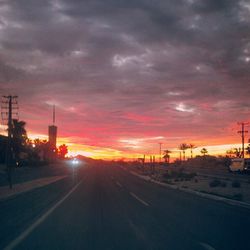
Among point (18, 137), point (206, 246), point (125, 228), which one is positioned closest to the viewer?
point (206, 246)

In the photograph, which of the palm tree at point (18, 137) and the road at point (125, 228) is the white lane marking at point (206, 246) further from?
the palm tree at point (18, 137)

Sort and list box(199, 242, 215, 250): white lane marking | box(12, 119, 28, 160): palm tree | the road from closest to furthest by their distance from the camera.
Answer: box(199, 242, 215, 250): white lane marking
the road
box(12, 119, 28, 160): palm tree

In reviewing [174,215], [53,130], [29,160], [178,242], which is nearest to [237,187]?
[174,215]

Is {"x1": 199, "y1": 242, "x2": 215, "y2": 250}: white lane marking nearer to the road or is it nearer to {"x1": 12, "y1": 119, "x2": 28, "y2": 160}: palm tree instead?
the road

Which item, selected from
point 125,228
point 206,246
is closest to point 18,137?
point 125,228

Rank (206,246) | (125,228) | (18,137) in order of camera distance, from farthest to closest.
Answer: (18,137) < (125,228) < (206,246)

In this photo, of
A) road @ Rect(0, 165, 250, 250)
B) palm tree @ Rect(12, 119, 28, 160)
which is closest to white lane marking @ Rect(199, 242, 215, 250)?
road @ Rect(0, 165, 250, 250)

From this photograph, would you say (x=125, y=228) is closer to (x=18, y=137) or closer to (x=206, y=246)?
(x=206, y=246)

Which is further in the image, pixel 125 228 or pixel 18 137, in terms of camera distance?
pixel 18 137

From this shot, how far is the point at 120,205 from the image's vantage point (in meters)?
19.9

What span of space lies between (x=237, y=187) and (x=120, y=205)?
19510 millimetres

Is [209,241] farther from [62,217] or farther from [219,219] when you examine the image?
[62,217]

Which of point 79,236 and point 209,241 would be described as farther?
point 79,236

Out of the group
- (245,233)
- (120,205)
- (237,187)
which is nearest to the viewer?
(245,233)
